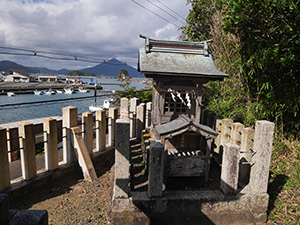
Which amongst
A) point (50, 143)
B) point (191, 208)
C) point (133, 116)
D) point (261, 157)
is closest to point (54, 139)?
point (50, 143)

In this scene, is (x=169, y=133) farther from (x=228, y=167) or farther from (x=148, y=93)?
(x=148, y=93)

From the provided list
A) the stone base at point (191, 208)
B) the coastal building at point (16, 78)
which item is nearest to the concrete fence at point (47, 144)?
the stone base at point (191, 208)

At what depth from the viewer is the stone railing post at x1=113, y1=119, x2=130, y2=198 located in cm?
379

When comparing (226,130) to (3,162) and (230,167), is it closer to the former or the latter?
(230,167)

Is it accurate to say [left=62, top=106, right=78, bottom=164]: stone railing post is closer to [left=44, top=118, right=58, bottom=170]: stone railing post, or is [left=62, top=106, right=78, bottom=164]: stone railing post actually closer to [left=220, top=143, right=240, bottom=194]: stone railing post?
[left=44, top=118, right=58, bottom=170]: stone railing post

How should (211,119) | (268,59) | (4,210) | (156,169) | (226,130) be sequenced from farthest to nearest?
(211,119) < (226,130) < (268,59) < (156,169) < (4,210)

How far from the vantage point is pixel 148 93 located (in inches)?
477

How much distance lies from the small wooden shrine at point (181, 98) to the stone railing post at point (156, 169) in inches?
25.3

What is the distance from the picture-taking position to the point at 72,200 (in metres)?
4.63

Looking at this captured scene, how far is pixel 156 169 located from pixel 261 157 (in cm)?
234

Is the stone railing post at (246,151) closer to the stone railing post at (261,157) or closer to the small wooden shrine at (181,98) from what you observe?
the stone railing post at (261,157)

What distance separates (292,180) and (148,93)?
8598mm

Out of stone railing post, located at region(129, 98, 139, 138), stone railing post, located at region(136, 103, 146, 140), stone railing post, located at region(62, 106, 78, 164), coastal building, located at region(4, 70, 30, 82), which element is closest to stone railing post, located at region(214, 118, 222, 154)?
stone railing post, located at region(136, 103, 146, 140)

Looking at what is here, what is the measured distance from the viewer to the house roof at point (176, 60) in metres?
4.87
